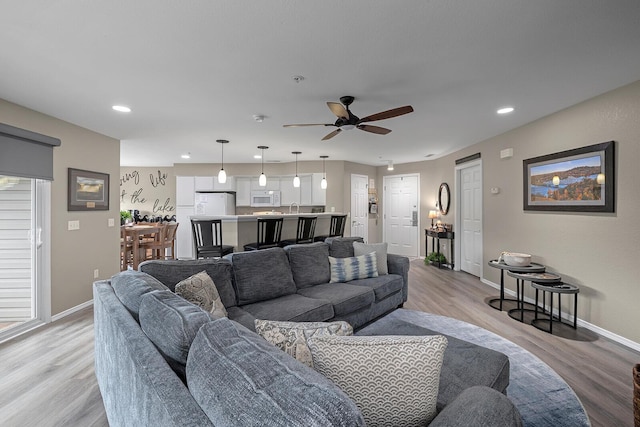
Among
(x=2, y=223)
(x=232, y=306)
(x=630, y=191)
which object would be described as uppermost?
(x=630, y=191)

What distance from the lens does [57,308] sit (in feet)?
12.4

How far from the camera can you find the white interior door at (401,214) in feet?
26.0

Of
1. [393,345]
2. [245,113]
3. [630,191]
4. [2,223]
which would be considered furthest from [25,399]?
[630,191]

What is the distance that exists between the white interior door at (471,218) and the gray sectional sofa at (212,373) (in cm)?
417

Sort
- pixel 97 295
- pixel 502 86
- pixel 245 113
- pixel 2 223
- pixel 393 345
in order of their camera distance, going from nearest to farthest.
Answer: pixel 393 345 < pixel 97 295 < pixel 502 86 < pixel 2 223 < pixel 245 113

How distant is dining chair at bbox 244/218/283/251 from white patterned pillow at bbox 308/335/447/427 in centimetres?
370

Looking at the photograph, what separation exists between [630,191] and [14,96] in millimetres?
6234

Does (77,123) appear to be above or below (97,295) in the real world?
above

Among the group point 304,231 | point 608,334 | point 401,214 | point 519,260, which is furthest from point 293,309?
point 401,214

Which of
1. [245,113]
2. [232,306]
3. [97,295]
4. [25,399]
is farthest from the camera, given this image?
[245,113]

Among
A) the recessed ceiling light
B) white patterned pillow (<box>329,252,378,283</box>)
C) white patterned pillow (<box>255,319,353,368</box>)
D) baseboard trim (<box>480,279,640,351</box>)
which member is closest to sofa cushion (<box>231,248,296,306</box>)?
white patterned pillow (<box>329,252,378,283</box>)

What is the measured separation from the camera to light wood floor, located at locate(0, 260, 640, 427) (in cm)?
201

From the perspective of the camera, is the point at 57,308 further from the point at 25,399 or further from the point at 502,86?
the point at 502,86

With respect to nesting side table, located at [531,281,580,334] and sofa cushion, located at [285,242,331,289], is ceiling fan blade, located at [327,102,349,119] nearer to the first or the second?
sofa cushion, located at [285,242,331,289]
